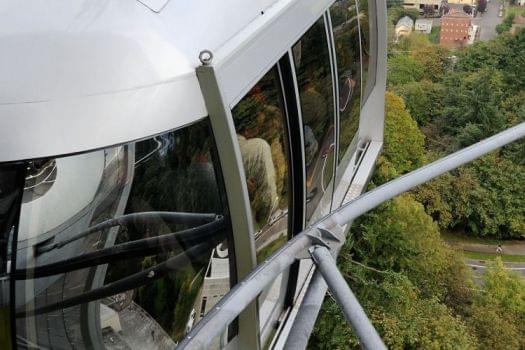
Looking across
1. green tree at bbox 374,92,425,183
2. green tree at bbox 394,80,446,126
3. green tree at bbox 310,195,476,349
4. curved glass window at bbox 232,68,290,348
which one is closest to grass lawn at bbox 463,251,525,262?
green tree at bbox 374,92,425,183

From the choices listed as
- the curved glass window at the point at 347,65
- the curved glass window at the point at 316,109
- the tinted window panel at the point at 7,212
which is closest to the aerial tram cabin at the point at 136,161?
the tinted window panel at the point at 7,212

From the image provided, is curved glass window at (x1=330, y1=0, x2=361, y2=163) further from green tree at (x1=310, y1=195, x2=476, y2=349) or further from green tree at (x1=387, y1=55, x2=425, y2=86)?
green tree at (x1=387, y1=55, x2=425, y2=86)

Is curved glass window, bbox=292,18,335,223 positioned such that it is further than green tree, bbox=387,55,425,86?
No

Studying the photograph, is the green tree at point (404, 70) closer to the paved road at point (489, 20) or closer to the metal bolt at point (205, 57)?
the paved road at point (489, 20)

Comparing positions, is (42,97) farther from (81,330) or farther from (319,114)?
(319,114)

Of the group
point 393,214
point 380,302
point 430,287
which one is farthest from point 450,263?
point 380,302

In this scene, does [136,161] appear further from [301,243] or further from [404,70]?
[404,70]
